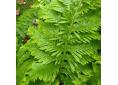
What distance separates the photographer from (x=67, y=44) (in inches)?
96.0

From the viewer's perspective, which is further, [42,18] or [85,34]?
[42,18]

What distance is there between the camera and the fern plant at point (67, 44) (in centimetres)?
240

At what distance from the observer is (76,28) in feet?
7.92

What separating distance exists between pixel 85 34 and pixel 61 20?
17 cm

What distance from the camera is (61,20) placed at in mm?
2416

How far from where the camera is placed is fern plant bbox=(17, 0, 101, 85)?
7.87 feet

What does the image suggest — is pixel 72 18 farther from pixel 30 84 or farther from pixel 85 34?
pixel 30 84

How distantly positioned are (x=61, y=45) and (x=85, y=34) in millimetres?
166
